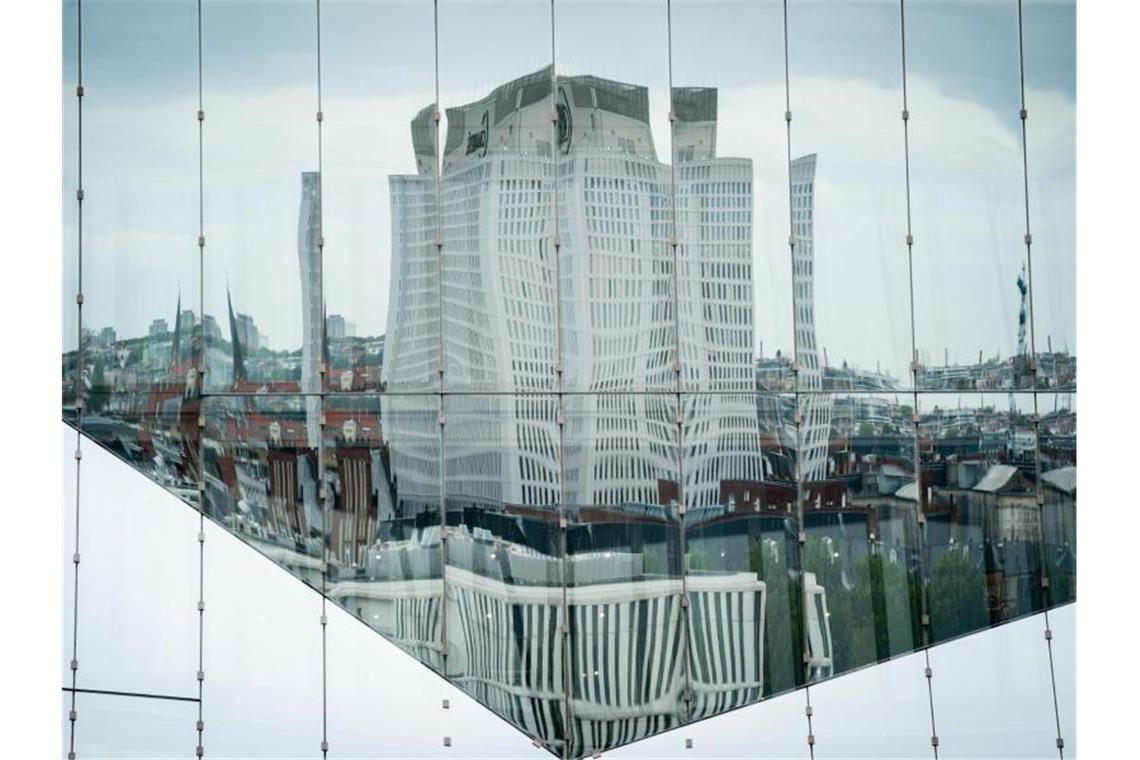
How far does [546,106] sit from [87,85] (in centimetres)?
179

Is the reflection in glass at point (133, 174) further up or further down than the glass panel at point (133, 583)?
further up

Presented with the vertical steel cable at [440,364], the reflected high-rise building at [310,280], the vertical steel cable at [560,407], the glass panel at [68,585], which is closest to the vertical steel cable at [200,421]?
the reflected high-rise building at [310,280]

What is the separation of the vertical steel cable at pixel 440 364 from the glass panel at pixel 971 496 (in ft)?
6.03

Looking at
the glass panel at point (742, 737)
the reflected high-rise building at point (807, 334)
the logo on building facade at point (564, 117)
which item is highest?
the logo on building facade at point (564, 117)

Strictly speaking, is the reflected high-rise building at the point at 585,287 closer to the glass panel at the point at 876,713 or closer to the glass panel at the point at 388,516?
the glass panel at the point at 388,516

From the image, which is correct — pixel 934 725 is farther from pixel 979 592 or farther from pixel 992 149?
pixel 992 149

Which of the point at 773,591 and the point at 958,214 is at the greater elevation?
the point at 958,214

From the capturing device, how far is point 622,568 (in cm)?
440

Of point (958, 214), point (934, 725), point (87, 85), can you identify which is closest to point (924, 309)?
point (958, 214)

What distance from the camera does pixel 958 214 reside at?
14.6ft

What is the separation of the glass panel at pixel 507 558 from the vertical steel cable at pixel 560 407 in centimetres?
2

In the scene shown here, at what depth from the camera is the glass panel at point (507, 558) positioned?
4.37 metres

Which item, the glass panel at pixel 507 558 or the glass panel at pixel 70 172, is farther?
the glass panel at pixel 70 172

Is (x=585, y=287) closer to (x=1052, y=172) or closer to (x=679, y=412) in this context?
(x=679, y=412)
